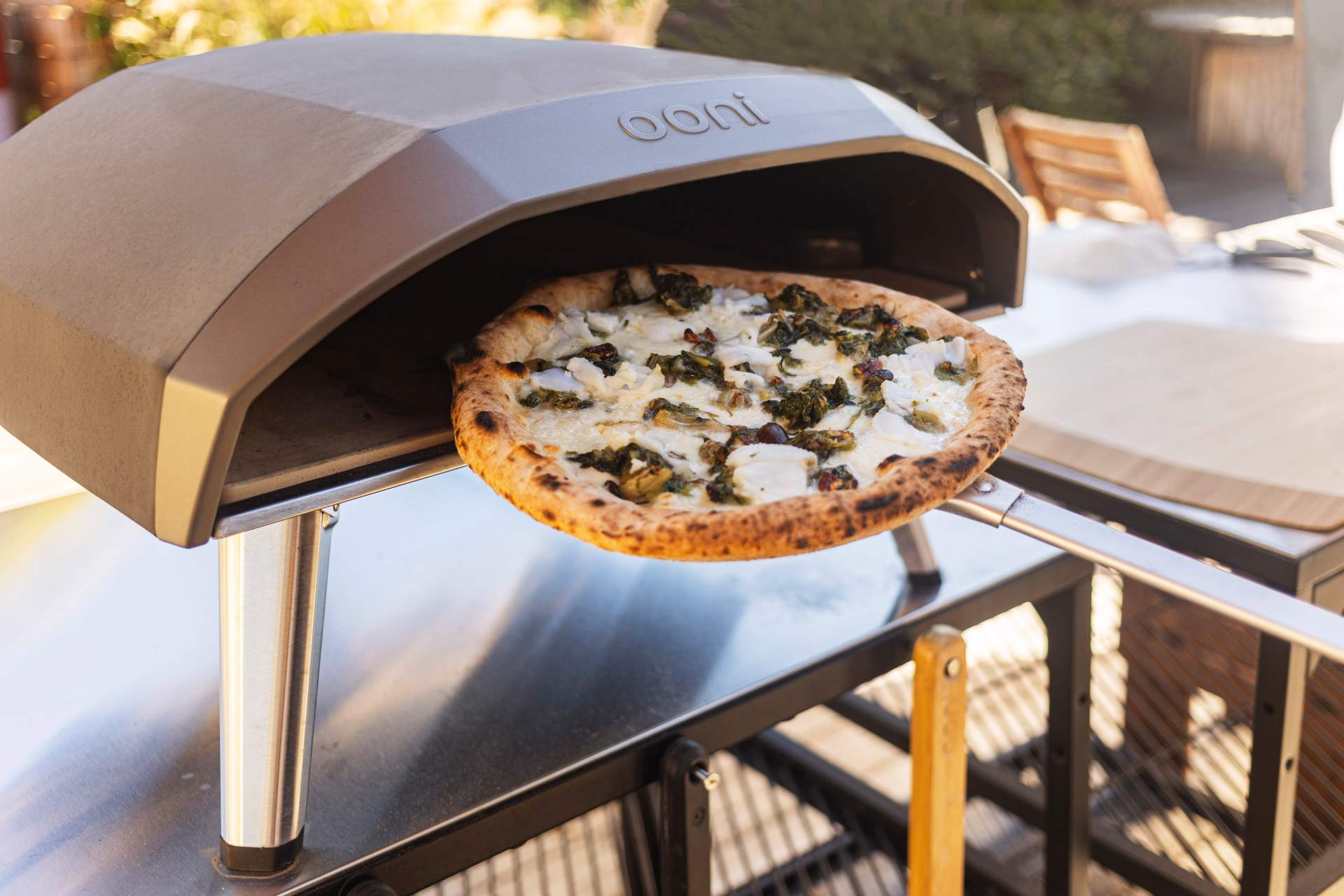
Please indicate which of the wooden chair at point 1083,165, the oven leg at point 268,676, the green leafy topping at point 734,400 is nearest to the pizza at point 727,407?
the green leafy topping at point 734,400

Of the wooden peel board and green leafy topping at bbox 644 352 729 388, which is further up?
green leafy topping at bbox 644 352 729 388

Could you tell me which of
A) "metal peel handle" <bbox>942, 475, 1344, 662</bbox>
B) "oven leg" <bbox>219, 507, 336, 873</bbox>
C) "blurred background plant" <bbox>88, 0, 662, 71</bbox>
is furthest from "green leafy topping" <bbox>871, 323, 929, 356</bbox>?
"blurred background plant" <bbox>88, 0, 662, 71</bbox>

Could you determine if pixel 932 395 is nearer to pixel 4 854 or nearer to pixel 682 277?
pixel 682 277

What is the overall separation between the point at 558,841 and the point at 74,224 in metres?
1.03

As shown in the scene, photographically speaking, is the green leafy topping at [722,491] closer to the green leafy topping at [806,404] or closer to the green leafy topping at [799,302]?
the green leafy topping at [806,404]

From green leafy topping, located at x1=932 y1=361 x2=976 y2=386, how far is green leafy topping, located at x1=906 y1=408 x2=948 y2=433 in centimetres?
7

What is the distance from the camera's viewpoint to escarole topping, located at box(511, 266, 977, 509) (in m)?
0.78

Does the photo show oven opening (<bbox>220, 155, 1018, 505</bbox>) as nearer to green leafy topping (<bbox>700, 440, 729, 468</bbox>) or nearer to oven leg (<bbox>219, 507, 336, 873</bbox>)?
oven leg (<bbox>219, 507, 336, 873</bbox>)

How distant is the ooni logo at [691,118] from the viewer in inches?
30.9

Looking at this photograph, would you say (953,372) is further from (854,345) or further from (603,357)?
(603,357)

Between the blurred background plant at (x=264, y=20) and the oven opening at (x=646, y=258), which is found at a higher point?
the blurred background plant at (x=264, y=20)

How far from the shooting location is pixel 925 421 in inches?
34.0

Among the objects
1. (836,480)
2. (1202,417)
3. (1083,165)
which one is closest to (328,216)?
(836,480)

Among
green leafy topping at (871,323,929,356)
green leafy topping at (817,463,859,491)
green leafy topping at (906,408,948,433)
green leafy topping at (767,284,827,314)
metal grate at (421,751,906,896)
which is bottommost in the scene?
metal grate at (421,751,906,896)
